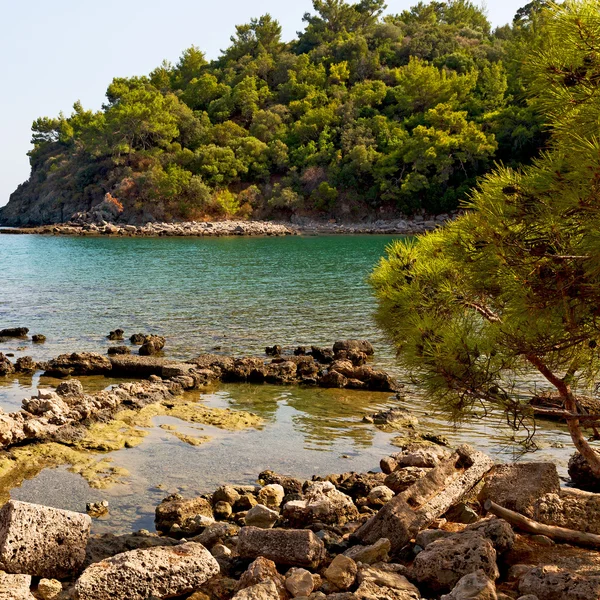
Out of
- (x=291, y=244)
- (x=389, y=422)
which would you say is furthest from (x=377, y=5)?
(x=389, y=422)

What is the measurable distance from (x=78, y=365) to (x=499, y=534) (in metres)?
13.1

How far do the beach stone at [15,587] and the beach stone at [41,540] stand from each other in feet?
1.09

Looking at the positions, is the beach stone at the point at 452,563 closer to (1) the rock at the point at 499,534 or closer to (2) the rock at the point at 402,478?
(1) the rock at the point at 499,534

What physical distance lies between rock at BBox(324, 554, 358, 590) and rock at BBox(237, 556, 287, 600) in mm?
438

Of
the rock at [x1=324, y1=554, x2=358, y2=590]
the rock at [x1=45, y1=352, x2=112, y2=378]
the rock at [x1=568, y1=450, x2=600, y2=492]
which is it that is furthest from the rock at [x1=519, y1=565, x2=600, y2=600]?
the rock at [x1=45, y1=352, x2=112, y2=378]

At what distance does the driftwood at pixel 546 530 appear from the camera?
6.86 meters

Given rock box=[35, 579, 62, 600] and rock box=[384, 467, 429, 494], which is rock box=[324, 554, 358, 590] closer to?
rock box=[35, 579, 62, 600]

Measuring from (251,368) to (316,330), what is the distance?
6756mm

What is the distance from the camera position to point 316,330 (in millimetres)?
23438

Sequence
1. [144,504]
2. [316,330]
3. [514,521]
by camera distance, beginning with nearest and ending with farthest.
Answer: [514,521], [144,504], [316,330]

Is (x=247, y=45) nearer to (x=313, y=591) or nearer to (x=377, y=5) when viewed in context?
(x=377, y=5)

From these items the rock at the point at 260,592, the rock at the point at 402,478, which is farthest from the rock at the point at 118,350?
the rock at the point at 260,592

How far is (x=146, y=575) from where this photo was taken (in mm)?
Result: 5871

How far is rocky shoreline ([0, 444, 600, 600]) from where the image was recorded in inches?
226
